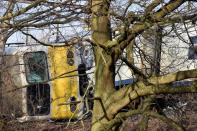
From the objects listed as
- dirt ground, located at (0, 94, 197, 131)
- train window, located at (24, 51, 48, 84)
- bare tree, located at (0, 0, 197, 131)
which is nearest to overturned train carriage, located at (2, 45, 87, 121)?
train window, located at (24, 51, 48, 84)

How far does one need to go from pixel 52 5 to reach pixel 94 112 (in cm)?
151

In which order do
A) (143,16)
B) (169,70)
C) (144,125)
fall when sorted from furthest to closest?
(169,70), (144,125), (143,16)

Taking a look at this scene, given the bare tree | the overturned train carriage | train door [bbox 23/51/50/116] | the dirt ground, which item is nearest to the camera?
the bare tree

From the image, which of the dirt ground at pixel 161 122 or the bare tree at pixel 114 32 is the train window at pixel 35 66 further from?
the bare tree at pixel 114 32

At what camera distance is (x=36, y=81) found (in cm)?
1302

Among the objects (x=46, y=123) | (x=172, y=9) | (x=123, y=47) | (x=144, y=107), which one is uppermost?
(x=172, y=9)

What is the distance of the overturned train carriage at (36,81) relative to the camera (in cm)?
1253

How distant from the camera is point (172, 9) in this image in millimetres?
6684

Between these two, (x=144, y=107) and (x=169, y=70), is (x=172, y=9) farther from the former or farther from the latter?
(x=169, y=70)

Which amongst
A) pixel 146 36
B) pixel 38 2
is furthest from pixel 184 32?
pixel 38 2

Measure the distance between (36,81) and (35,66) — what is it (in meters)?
0.59

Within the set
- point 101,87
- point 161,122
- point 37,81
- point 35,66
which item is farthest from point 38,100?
point 101,87

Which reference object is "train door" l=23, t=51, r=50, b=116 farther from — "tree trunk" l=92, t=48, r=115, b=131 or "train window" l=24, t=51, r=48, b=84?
"tree trunk" l=92, t=48, r=115, b=131

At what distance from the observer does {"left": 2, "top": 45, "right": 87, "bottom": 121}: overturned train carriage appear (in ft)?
41.1
